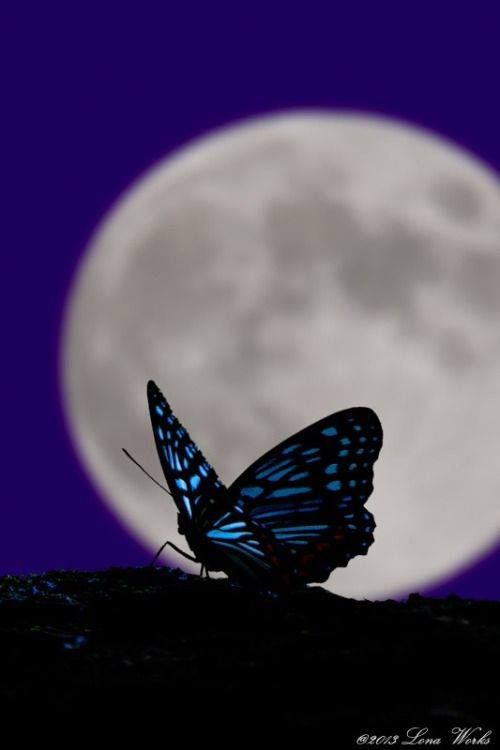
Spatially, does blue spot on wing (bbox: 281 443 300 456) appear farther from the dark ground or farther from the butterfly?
the dark ground

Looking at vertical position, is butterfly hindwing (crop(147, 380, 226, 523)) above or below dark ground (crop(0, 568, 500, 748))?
above

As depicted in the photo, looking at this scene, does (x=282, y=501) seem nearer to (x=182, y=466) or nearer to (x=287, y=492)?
(x=287, y=492)

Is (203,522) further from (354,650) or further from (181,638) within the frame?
(354,650)

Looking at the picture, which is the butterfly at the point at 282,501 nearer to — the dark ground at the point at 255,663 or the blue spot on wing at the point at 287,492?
the blue spot on wing at the point at 287,492

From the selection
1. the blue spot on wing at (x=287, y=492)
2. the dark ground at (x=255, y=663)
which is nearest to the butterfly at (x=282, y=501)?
the blue spot on wing at (x=287, y=492)

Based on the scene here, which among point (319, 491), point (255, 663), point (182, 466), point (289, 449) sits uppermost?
point (182, 466)

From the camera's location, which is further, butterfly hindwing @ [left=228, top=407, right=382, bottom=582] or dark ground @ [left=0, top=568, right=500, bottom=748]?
butterfly hindwing @ [left=228, top=407, right=382, bottom=582]

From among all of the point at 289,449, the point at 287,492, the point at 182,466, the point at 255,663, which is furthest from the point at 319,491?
the point at 255,663

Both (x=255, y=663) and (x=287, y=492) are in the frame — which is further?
(x=287, y=492)

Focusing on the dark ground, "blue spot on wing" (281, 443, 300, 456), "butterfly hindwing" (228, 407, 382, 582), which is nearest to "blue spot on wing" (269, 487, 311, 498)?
"butterfly hindwing" (228, 407, 382, 582)
